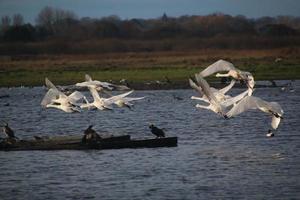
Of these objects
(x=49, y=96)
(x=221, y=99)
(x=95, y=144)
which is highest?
(x=221, y=99)

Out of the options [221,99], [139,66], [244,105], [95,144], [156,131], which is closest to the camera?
[244,105]

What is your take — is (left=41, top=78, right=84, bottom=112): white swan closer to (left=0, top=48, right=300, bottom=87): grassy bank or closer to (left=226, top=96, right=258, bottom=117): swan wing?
(left=226, top=96, right=258, bottom=117): swan wing

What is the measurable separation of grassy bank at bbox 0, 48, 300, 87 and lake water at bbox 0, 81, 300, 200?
15.4 m

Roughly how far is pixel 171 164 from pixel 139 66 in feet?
109

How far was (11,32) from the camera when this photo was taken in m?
67.9

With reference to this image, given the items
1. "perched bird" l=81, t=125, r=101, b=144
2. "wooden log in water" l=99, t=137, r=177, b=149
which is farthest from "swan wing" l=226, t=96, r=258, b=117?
"perched bird" l=81, t=125, r=101, b=144

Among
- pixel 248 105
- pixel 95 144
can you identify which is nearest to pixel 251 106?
pixel 248 105

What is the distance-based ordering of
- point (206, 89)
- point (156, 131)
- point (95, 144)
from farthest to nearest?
1. point (156, 131)
2. point (95, 144)
3. point (206, 89)

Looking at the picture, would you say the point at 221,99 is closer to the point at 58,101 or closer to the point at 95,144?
the point at 95,144

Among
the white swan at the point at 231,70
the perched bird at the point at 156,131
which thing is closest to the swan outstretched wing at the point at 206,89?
the white swan at the point at 231,70

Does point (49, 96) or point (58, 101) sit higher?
point (49, 96)

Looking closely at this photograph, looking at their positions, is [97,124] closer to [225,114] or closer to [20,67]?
[225,114]

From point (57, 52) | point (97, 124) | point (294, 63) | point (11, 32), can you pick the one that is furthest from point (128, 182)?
point (11, 32)

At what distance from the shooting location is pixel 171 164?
2189 cm
